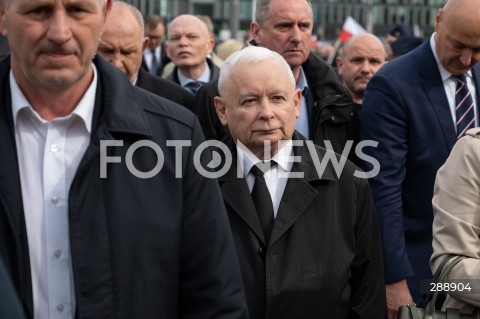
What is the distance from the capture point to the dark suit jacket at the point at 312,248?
3.81 meters

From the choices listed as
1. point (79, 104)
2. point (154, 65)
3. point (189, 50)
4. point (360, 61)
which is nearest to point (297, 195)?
point (79, 104)

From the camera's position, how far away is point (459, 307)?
3943 mm

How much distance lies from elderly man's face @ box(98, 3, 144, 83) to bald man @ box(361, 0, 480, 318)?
5.24ft

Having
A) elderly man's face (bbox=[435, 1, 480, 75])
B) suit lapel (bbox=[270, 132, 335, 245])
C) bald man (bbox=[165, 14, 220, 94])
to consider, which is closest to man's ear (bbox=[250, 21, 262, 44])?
elderly man's face (bbox=[435, 1, 480, 75])

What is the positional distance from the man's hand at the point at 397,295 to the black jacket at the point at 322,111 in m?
0.88

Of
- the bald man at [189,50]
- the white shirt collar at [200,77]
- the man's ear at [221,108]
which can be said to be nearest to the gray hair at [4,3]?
the man's ear at [221,108]

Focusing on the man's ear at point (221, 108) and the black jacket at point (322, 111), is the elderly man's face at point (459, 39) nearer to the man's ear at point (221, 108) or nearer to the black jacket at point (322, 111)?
Result: the black jacket at point (322, 111)

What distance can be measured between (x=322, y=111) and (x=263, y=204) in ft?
5.15

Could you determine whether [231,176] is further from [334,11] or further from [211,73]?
[334,11]

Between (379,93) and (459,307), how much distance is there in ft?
5.39

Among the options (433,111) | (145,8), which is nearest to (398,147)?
(433,111)

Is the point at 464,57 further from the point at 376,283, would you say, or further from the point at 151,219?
the point at 151,219

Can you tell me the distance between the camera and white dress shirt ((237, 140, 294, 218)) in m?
4.00

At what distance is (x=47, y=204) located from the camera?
264 cm
